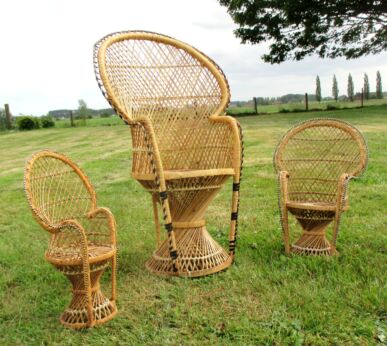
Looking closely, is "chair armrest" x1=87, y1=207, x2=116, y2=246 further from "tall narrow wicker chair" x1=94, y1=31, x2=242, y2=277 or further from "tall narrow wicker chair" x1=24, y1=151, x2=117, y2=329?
"tall narrow wicker chair" x1=94, y1=31, x2=242, y2=277

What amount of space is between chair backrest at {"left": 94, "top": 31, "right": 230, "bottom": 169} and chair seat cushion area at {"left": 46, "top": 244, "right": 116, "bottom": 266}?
138 cm

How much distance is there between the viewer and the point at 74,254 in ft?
9.53

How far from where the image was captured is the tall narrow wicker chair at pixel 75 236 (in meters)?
2.84

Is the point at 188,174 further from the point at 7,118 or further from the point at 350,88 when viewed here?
the point at 350,88

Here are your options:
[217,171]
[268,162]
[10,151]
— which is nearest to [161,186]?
[217,171]

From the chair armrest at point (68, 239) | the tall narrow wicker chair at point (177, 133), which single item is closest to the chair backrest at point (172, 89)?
the tall narrow wicker chair at point (177, 133)

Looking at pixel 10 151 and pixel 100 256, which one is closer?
pixel 100 256

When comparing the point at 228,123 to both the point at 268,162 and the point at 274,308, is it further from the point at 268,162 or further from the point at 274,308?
the point at 268,162

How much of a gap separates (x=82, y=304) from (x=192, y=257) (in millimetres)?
1012

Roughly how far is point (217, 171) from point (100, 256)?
→ 1.15 metres

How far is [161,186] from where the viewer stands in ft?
11.2

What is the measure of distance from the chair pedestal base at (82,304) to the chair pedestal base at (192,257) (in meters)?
0.73

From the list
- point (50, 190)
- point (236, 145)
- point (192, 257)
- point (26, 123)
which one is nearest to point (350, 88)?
point (26, 123)

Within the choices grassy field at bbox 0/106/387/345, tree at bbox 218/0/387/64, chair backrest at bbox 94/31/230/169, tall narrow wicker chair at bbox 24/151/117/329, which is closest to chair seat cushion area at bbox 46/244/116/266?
tall narrow wicker chair at bbox 24/151/117/329
